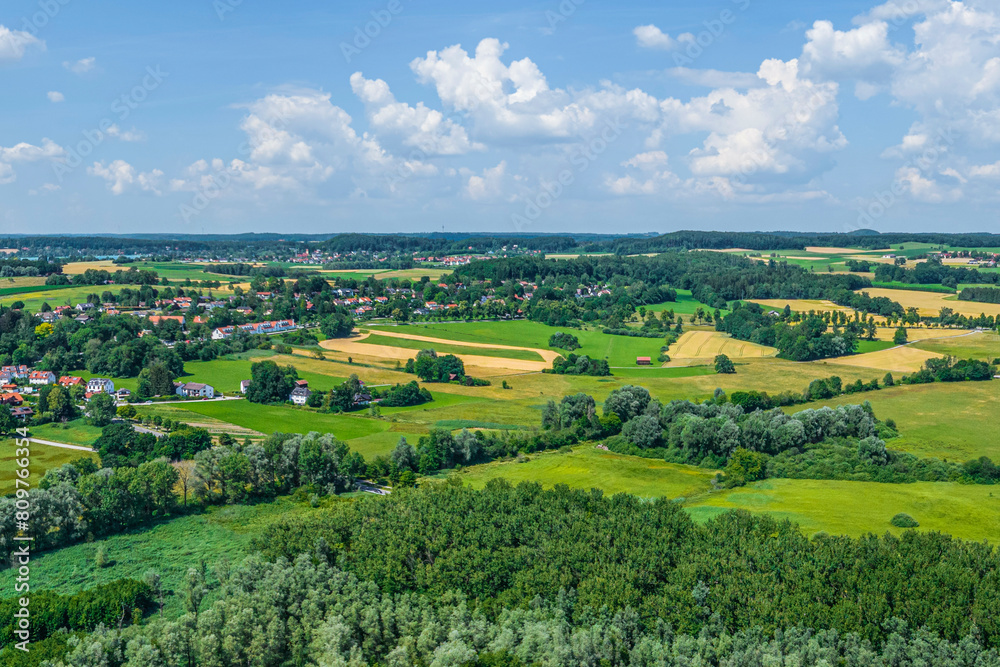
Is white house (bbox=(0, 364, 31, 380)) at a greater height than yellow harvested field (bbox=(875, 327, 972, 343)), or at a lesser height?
lesser

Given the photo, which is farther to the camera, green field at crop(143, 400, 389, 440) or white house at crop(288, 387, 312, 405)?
white house at crop(288, 387, 312, 405)

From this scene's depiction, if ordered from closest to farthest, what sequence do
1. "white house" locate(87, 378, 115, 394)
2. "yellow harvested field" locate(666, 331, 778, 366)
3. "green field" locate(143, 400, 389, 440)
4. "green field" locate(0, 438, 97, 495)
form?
1. "green field" locate(0, 438, 97, 495)
2. "green field" locate(143, 400, 389, 440)
3. "white house" locate(87, 378, 115, 394)
4. "yellow harvested field" locate(666, 331, 778, 366)

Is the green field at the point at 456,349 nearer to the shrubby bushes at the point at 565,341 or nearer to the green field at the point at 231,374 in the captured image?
the shrubby bushes at the point at 565,341

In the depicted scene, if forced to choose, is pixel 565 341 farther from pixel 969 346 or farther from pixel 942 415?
pixel 969 346

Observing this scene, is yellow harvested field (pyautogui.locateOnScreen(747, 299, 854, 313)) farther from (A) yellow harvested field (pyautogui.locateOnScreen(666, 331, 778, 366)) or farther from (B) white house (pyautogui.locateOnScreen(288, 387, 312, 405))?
(B) white house (pyautogui.locateOnScreen(288, 387, 312, 405))

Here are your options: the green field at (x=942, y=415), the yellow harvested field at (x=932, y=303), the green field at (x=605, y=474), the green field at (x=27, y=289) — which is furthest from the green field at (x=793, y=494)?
the green field at (x=27, y=289)

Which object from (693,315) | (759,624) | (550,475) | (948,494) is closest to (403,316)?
(693,315)

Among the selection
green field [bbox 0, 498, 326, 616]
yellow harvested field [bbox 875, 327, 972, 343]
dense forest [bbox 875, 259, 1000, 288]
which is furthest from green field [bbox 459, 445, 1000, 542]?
dense forest [bbox 875, 259, 1000, 288]
